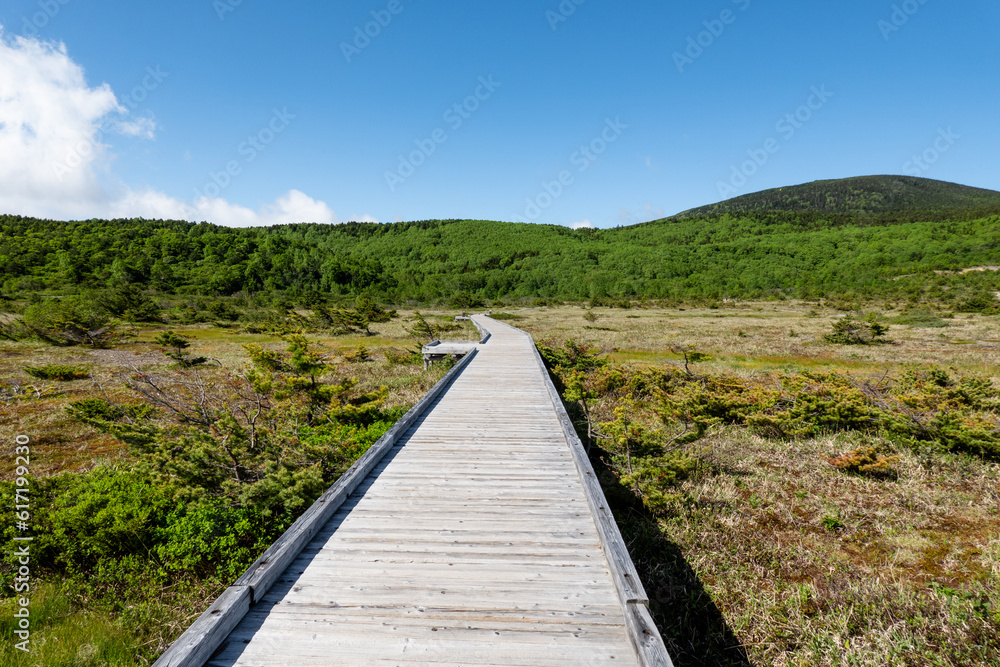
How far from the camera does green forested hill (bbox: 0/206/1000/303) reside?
2689 inches

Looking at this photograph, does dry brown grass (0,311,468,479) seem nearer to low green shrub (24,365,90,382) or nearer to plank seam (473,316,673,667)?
low green shrub (24,365,90,382)

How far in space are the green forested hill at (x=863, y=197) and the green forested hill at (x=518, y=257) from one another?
86.8 feet

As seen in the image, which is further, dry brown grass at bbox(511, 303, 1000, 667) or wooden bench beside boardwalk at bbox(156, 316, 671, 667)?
dry brown grass at bbox(511, 303, 1000, 667)

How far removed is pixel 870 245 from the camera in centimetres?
9719

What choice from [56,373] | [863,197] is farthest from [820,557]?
[863,197]

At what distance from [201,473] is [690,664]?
600 cm

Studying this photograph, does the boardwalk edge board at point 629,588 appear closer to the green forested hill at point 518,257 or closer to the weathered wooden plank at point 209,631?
the weathered wooden plank at point 209,631

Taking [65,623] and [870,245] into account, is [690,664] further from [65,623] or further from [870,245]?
[870,245]

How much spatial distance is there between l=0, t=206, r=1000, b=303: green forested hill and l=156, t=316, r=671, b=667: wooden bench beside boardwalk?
65450 millimetres

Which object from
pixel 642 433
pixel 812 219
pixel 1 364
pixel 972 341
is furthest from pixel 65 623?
pixel 812 219

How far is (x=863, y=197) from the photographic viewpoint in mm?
150625

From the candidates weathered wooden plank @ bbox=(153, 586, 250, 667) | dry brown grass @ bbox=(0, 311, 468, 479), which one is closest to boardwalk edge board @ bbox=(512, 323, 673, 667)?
weathered wooden plank @ bbox=(153, 586, 250, 667)

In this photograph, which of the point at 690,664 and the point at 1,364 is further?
the point at 1,364

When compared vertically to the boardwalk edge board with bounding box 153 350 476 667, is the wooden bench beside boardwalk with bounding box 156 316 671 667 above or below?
below
